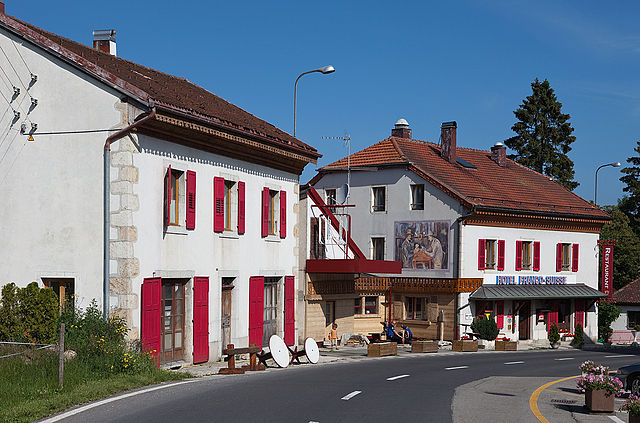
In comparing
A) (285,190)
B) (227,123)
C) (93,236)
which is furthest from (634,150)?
(93,236)

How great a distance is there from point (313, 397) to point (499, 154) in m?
41.5

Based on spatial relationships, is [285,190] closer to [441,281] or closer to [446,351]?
[446,351]

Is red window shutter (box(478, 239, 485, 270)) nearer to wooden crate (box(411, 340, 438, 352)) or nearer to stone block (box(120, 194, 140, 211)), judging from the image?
wooden crate (box(411, 340, 438, 352))

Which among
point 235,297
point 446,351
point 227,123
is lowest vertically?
point 446,351

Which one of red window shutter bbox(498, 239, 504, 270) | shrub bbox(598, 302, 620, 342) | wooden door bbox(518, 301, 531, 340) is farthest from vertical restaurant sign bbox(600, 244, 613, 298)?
red window shutter bbox(498, 239, 504, 270)

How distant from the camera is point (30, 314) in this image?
2131 cm

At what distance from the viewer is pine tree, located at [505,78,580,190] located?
7425cm

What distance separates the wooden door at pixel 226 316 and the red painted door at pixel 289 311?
414 centimetres

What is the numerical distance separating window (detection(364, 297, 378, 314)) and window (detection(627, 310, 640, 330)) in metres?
25.4

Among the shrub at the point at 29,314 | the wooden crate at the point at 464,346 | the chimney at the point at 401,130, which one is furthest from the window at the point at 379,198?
the shrub at the point at 29,314

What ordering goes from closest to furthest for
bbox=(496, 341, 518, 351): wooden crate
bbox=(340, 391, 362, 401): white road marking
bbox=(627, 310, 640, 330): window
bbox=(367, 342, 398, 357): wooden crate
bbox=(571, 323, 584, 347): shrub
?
bbox=(340, 391, 362, 401): white road marking, bbox=(367, 342, 398, 357): wooden crate, bbox=(496, 341, 518, 351): wooden crate, bbox=(571, 323, 584, 347): shrub, bbox=(627, 310, 640, 330): window

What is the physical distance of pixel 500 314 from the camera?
48281 millimetres

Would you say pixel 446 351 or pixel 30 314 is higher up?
pixel 30 314

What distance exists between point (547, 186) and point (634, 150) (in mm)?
32005
